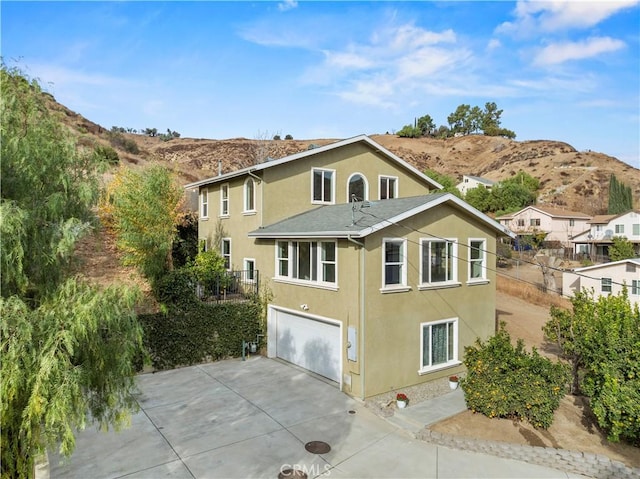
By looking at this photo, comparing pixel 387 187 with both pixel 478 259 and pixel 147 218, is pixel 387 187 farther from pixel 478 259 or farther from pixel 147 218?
pixel 147 218

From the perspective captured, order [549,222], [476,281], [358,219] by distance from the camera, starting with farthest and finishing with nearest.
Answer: [549,222] → [476,281] → [358,219]

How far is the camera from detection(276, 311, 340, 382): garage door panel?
1339cm

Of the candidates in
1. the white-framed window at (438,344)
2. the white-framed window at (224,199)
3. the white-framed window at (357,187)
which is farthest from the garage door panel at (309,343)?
the white-framed window at (224,199)

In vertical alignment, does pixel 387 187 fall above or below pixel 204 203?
above

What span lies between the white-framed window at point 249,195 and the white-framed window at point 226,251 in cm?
268

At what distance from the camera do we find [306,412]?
36.3ft

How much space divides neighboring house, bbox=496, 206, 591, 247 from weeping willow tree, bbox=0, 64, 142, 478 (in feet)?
183

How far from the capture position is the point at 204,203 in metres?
23.3

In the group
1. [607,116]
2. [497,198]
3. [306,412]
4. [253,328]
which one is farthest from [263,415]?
[497,198]

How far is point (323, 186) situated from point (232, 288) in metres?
6.57

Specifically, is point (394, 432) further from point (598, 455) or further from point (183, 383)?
point (183, 383)

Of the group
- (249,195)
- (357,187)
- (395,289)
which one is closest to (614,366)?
(395,289)

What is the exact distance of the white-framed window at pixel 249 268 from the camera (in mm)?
17562

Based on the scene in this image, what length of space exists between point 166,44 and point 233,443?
47.4ft
